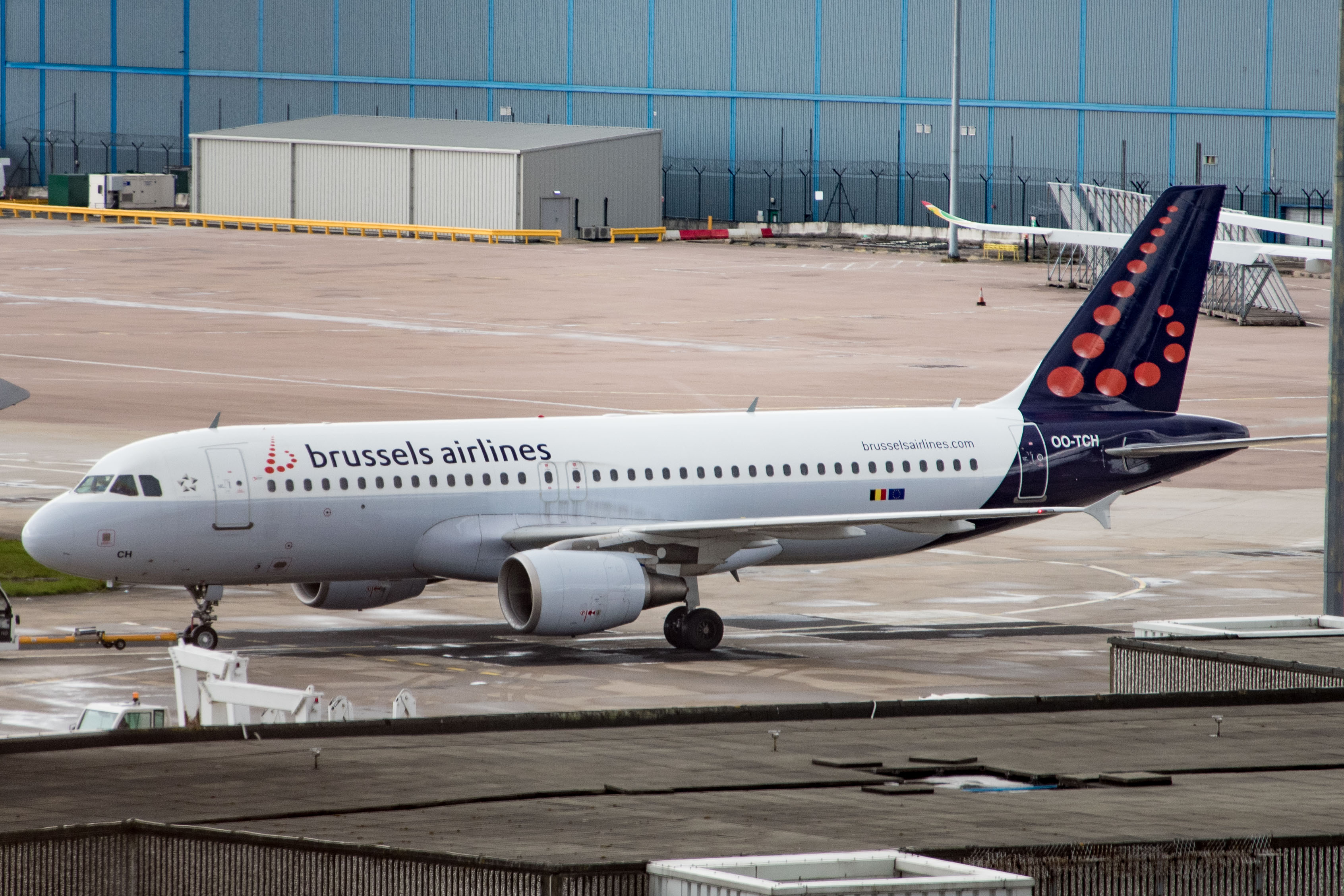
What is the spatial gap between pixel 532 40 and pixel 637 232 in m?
16.9

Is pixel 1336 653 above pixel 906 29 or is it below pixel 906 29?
below

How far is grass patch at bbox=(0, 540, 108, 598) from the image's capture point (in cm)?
4403

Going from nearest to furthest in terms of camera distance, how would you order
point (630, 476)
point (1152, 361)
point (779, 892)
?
point (779, 892), point (630, 476), point (1152, 361)

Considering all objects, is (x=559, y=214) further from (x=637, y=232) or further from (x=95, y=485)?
(x=95, y=485)

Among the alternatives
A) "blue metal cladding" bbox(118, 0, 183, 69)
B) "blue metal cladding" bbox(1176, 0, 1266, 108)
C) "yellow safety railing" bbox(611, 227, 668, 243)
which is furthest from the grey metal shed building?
"blue metal cladding" bbox(1176, 0, 1266, 108)

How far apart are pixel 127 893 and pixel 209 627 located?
18949mm

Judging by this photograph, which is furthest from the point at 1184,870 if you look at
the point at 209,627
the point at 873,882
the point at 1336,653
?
the point at 209,627

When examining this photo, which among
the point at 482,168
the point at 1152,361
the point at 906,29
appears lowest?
the point at 1152,361

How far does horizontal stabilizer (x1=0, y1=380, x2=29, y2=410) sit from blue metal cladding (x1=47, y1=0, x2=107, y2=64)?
127 metres

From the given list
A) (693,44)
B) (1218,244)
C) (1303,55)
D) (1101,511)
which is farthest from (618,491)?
(693,44)

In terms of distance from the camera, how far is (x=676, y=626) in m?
38.8

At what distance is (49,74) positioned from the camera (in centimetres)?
15925

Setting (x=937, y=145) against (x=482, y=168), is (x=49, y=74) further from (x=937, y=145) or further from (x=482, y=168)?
(x=937, y=145)

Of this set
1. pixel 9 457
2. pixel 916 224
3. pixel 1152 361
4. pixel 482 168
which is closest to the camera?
pixel 1152 361
